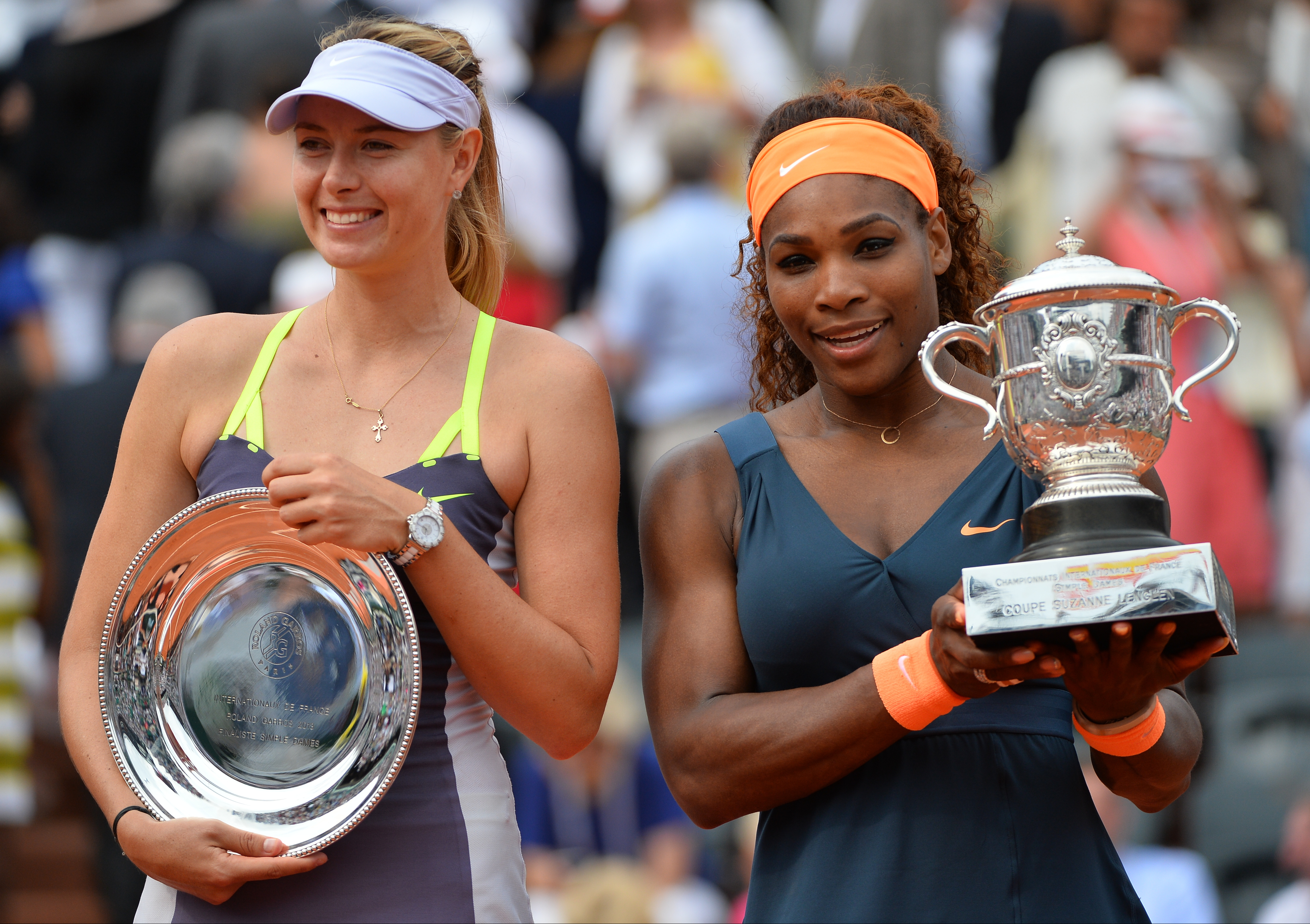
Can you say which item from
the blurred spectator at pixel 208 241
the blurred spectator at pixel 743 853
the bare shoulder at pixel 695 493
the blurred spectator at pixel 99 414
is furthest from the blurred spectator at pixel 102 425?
the bare shoulder at pixel 695 493

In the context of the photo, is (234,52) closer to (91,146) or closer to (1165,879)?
(91,146)

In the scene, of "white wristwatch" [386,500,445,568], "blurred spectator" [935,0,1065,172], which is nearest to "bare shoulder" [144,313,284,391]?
"white wristwatch" [386,500,445,568]

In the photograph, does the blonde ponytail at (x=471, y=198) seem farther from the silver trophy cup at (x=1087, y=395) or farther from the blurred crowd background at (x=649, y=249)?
the blurred crowd background at (x=649, y=249)

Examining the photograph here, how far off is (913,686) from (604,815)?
401 centimetres

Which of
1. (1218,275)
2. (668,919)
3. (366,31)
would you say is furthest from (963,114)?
(366,31)

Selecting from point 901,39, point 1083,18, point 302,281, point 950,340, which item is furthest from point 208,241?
point 1083,18

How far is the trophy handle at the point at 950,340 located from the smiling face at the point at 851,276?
9 cm

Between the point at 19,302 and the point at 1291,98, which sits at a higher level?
the point at 1291,98

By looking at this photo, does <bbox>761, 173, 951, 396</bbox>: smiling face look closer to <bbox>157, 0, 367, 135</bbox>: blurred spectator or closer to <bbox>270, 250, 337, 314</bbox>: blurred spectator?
<bbox>270, 250, 337, 314</bbox>: blurred spectator

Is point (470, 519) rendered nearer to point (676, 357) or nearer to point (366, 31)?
point (366, 31)

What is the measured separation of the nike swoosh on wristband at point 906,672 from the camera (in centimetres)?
212

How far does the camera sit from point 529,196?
23.5ft

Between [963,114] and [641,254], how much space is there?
6.33ft

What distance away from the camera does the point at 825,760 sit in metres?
2.21
